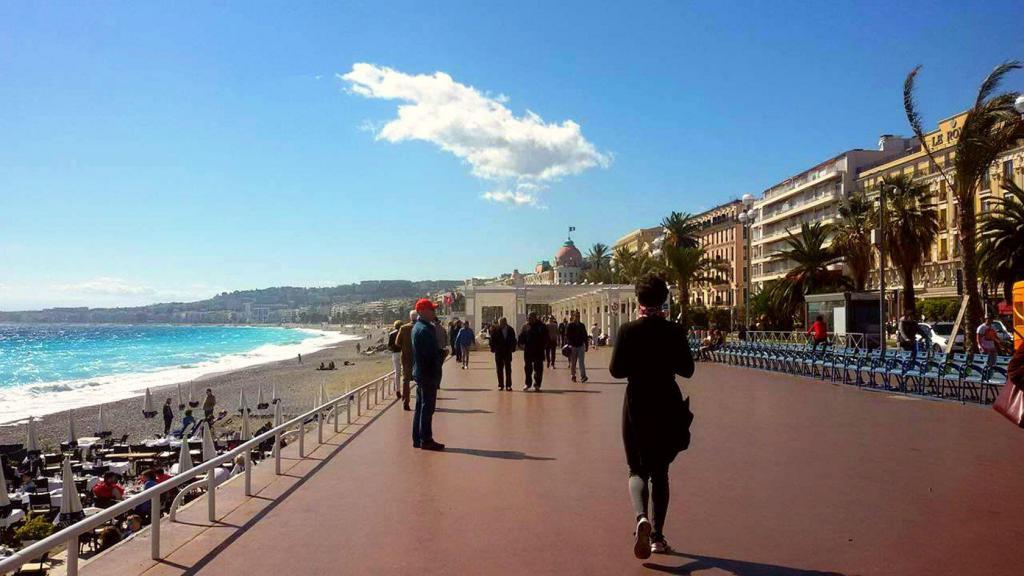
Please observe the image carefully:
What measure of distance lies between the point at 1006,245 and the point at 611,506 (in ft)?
88.7

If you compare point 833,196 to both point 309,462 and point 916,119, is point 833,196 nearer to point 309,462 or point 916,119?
point 916,119

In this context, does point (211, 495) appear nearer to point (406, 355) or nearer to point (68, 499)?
point (406, 355)

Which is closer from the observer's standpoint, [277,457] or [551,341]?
[277,457]

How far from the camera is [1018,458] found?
7914 mm

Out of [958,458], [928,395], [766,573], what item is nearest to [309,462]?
[766,573]

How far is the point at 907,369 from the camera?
47.9 ft

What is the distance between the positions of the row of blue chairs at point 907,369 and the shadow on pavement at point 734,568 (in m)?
7.35

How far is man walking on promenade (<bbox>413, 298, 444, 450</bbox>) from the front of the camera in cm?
901

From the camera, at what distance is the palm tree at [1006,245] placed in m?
27.4

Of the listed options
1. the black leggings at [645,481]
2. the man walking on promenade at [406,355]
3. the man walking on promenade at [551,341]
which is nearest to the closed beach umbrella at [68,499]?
the man walking on promenade at [406,355]

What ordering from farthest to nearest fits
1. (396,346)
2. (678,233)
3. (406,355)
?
(678,233)
(396,346)
(406,355)

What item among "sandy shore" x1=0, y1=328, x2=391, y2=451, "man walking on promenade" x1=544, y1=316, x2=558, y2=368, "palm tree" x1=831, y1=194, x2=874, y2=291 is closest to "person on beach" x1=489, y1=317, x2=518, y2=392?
"man walking on promenade" x1=544, y1=316, x2=558, y2=368

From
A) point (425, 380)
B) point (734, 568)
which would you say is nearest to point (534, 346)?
point (425, 380)

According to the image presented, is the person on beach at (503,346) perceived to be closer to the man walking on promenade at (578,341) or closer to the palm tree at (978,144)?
the man walking on promenade at (578,341)
